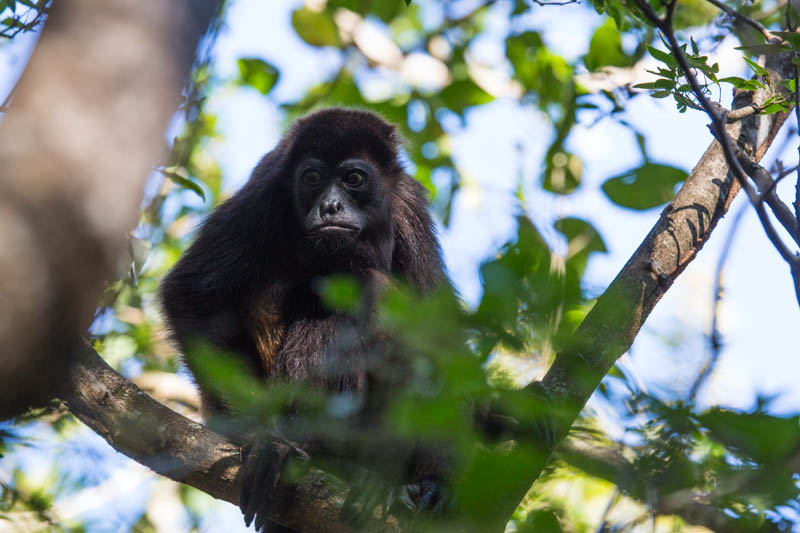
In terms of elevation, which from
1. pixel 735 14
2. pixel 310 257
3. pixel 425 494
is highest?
pixel 735 14

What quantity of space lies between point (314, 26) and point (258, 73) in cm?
95

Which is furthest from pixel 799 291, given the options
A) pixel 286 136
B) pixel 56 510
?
pixel 286 136

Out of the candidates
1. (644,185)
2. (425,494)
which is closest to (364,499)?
(425,494)

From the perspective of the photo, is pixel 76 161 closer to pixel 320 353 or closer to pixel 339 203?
pixel 320 353

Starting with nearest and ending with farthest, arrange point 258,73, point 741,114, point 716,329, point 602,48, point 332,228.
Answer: point 716,329 → point 741,114 → point 602,48 → point 332,228 → point 258,73

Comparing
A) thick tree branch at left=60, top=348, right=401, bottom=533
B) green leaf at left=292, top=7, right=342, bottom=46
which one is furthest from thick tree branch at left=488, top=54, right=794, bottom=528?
green leaf at left=292, top=7, right=342, bottom=46

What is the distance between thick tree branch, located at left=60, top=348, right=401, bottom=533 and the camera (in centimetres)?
267

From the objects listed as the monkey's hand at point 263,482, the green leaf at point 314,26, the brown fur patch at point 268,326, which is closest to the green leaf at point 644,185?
the monkey's hand at point 263,482

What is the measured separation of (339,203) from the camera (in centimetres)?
430

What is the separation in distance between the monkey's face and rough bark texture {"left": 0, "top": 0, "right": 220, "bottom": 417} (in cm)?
295

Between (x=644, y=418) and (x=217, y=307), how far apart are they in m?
3.01

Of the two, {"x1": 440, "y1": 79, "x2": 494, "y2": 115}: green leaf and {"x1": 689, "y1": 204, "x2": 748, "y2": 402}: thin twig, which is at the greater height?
{"x1": 440, "y1": 79, "x2": 494, "y2": 115}: green leaf

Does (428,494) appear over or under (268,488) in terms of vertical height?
over

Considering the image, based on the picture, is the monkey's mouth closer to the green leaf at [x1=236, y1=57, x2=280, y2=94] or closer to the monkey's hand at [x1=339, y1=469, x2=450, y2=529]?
the monkey's hand at [x1=339, y1=469, x2=450, y2=529]
